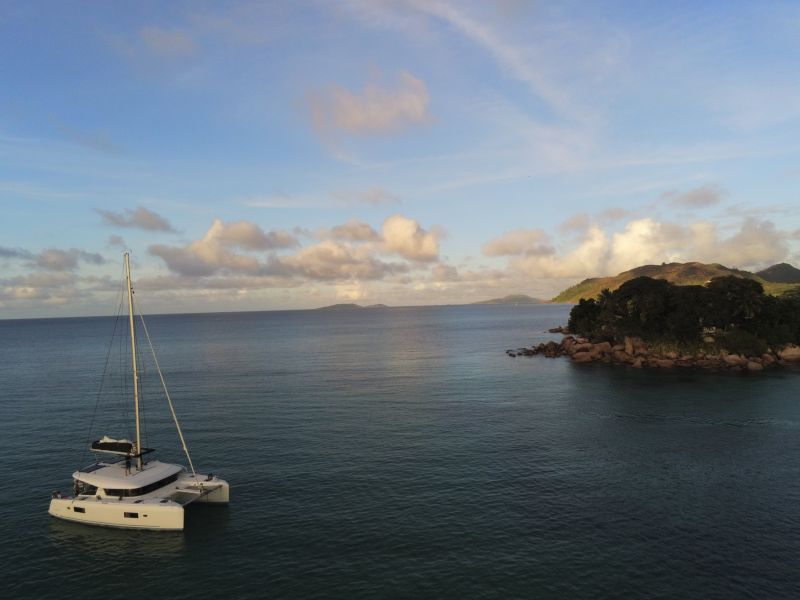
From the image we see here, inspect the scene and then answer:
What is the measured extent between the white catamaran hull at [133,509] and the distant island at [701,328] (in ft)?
324

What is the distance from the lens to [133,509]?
127 ft

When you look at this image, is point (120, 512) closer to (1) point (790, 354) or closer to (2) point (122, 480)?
(2) point (122, 480)

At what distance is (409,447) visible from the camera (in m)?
56.1

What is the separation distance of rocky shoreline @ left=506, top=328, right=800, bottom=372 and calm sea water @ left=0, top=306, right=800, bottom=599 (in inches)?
706

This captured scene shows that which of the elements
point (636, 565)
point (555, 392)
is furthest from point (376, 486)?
point (555, 392)

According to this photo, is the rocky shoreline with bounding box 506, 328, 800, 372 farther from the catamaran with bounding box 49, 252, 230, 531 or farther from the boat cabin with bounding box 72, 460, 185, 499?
the boat cabin with bounding box 72, 460, 185, 499

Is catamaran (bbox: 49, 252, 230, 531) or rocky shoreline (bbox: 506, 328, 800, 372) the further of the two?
rocky shoreline (bbox: 506, 328, 800, 372)

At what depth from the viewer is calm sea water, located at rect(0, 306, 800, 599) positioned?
103 feet

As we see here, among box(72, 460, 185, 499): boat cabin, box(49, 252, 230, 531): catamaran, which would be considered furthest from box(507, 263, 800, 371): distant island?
box(72, 460, 185, 499): boat cabin

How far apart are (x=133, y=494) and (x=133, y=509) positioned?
209cm

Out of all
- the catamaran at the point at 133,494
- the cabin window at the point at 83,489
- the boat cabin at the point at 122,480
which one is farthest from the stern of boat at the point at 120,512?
the cabin window at the point at 83,489

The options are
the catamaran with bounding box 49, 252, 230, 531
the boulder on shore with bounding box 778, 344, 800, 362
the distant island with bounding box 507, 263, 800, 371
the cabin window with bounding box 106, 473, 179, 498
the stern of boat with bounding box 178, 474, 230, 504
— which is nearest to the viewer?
the catamaran with bounding box 49, 252, 230, 531

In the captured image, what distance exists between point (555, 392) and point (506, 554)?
57.1 meters

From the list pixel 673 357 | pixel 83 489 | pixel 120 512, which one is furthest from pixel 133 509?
Result: pixel 673 357
